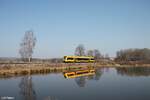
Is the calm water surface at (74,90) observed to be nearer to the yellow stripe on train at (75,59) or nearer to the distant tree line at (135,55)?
the yellow stripe on train at (75,59)

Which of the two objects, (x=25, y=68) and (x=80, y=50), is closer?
(x=25, y=68)

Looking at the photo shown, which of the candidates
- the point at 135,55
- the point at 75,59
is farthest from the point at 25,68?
the point at 135,55

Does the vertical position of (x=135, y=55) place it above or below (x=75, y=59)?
above

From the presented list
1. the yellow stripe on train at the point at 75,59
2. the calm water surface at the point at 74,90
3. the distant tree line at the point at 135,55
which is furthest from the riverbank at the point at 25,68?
the distant tree line at the point at 135,55

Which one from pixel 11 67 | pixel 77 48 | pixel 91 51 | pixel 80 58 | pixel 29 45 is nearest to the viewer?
pixel 11 67

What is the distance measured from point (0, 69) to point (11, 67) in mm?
3187

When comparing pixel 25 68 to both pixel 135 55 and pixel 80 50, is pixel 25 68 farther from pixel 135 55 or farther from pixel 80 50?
pixel 135 55

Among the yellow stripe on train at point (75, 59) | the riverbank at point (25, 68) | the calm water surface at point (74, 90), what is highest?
the yellow stripe on train at point (75, 59)

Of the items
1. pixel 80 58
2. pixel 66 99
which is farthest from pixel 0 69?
pixel 80 58

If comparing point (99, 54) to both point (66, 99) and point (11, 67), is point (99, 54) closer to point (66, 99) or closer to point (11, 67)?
point (11, 67)

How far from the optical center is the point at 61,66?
5328cm

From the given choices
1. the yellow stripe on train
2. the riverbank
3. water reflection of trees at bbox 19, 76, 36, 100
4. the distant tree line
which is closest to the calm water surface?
water reflection of trees at bbox 19, 76, 36, 100

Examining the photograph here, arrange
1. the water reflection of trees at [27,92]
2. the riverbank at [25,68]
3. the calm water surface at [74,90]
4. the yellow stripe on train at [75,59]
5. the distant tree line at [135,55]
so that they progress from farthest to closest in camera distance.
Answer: the distant tree line at [135,55], the yellow stripe on train at [75,59], the riverbank at [25,68], the calm water surface at [74,90], the water reflection of trees at [27,92]

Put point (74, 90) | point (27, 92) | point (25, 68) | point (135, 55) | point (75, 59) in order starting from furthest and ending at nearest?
point (135, 55)
point (75, 59)
point (25, 68)
point (74, 90)
point (27, 92)
